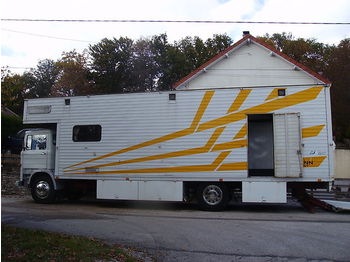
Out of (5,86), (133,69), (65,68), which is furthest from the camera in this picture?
(65,68)

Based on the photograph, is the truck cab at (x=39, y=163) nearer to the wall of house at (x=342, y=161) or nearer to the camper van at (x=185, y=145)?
the camper van at (x=185, y=145)

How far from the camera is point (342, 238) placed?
7.77 metres

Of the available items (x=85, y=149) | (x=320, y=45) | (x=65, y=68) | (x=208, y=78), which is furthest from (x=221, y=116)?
(x=65, y=68)

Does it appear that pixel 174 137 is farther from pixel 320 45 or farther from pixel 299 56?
pixel 320 45

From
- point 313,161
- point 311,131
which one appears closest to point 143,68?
point 311,131

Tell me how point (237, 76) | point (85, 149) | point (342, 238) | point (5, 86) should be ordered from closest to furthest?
1. point (342, 238)
2. point (85, 149)
3. point (237, 76)
4. point (5, 86)

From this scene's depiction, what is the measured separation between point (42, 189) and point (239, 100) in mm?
7883

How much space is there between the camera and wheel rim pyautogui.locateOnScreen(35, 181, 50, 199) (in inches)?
530

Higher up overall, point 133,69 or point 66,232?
point 133,69

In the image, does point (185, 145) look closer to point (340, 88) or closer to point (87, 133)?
point (87, 133)

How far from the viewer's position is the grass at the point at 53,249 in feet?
18.2

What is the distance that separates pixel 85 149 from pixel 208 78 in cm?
1108

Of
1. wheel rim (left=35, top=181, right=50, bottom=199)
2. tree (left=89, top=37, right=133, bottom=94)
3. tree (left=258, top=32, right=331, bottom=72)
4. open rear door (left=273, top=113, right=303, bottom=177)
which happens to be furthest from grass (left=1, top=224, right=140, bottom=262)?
tree (left=89, top=37, right=133, bottom=94)

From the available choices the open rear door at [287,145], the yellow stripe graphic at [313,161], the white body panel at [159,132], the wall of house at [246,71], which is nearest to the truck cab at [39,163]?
the white body panel at [159,132]
